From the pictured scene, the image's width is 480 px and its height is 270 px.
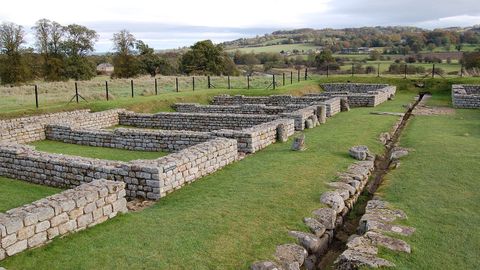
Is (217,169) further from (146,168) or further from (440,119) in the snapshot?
(440,119)

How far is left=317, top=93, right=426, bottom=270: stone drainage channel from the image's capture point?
7.16 m

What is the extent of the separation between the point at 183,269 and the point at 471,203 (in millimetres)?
5950

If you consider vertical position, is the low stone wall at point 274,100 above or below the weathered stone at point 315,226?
above

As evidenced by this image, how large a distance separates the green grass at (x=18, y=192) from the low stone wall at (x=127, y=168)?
0.76 ft

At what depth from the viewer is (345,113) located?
2170 cm

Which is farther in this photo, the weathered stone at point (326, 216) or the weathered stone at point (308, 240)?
the weathered stone at point (326, 216)

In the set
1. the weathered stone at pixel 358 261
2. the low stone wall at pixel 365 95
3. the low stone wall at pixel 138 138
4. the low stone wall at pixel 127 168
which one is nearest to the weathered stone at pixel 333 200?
the weathered stone at pixel 358 261

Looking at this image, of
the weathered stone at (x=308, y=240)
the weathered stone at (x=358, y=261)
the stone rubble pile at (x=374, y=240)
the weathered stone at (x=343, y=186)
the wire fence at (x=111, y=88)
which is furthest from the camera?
the wire fence at (x=111, y=88)

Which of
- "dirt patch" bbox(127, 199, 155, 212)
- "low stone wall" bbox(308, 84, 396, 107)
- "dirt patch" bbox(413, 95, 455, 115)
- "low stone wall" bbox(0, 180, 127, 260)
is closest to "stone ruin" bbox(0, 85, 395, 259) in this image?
"low stone wall" bbox(0, 180, 127, 260)

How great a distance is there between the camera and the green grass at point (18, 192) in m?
8.94

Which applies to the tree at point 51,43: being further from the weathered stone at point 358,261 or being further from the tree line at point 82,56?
the weathered stone at point 358,261

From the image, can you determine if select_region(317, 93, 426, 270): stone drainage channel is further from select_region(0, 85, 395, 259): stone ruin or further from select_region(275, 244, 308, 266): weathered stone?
select_region(0, 85, 395, 259): stone ruin

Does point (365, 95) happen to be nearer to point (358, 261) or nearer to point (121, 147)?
point (121, 147)

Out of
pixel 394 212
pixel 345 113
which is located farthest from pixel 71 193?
pixel 345 113
